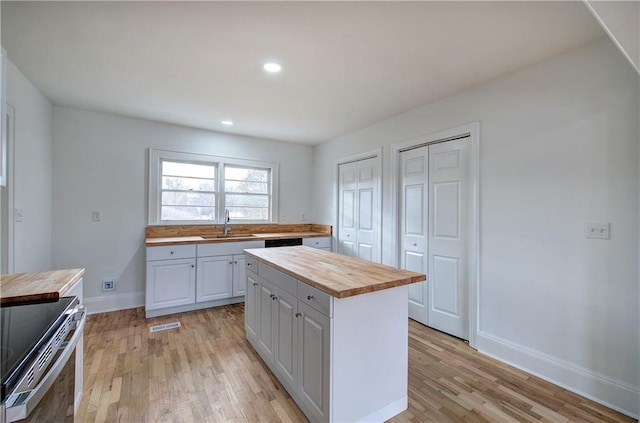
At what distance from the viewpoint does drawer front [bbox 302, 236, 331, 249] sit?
14.0 ft

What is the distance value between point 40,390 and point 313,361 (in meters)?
1.14

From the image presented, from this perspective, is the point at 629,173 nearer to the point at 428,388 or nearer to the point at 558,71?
the point at 558,71

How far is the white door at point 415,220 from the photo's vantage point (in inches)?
121

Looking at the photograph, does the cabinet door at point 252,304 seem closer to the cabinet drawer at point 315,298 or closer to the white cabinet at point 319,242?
the cabinet drawer at point 315,298

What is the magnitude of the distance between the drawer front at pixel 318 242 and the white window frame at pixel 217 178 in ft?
2.48

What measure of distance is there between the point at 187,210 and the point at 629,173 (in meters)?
4.46

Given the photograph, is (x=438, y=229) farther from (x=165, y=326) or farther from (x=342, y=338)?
(x=165, y=326)

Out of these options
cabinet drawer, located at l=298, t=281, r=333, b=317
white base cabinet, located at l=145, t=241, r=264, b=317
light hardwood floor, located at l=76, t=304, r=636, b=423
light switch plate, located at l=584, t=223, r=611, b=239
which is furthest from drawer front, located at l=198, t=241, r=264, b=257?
light switch plate, located at l=584, t=223, r=611, b=239

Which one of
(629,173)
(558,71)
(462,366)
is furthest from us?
(462,366)

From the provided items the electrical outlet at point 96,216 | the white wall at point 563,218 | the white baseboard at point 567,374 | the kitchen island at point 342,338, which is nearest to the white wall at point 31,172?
the electrical outlet at point 96,216

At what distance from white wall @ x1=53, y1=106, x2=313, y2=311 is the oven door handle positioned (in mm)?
2721

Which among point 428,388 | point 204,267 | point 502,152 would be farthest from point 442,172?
point 204,267

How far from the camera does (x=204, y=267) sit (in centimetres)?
349

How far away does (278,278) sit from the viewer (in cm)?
199
